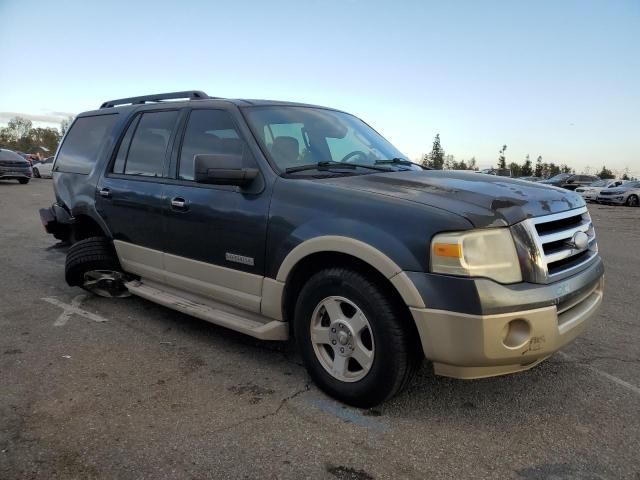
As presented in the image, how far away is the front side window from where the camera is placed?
3772 millimetres

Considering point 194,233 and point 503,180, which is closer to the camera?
point 503,180

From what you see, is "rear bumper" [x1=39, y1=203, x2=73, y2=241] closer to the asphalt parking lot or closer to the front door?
the asphalt parking lot

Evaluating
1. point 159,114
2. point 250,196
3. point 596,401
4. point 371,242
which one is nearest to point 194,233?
point 250,196

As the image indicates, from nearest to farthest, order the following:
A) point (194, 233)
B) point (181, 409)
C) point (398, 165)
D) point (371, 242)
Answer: point (371, 242) → point (181, 409) → point (194, 233) → point (398, 165)

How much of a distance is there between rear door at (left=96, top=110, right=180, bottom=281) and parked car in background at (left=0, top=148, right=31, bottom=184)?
21.6m

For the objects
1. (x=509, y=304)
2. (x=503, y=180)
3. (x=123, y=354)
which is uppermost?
(x=503, y=180)

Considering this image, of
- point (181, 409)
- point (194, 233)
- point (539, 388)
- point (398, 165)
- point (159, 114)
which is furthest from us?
point (159, 114)

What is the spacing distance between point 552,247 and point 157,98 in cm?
370

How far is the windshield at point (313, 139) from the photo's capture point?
365cm

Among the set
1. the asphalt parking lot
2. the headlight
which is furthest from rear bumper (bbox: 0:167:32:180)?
the headlight

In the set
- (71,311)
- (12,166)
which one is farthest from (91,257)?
(12,166)

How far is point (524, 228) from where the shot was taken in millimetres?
2713

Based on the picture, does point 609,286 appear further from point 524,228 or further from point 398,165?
point 524,228

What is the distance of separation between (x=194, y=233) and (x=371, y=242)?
158 centimetres
